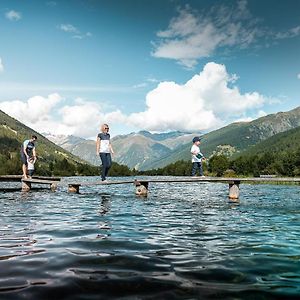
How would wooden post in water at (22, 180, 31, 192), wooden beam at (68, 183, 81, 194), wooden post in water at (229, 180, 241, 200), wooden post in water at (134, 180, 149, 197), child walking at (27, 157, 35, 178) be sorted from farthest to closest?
wooden post in water at (22, 180, 31, 192)
wooden beam at (68, 183, 81, 194)
child walking at (27, 157, 35, 178)
wooden post in water at (134, 180, 149, 197)
wooden post in water at (229, 180, 241, 200)

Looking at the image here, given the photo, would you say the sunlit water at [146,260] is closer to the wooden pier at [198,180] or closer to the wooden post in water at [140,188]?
the wooden pier at [198,180]

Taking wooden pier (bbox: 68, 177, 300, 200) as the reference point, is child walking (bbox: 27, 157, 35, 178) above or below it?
above

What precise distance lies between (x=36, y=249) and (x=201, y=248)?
352 cm

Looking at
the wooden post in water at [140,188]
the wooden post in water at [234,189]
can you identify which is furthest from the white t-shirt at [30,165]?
the wooden post in water at [234,189]

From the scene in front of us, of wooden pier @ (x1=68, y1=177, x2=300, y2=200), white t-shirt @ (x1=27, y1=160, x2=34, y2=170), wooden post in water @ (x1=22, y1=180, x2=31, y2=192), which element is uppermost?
white t-shirt @ (x1=27, y1=160, x2=34, y2=170)

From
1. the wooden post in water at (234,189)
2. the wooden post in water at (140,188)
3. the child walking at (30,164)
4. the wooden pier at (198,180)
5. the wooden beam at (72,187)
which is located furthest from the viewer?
the wooden beam at (72,187)

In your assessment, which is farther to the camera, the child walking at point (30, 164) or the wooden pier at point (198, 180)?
the child walking at point (30, 164)

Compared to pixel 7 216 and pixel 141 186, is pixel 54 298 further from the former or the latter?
pixel 141 186

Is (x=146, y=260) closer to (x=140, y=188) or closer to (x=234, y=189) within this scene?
(x=234, y=189)

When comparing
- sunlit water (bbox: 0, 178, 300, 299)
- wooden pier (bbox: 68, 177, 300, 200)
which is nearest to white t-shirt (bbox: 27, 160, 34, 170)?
wooden pier (bbox: 68, 177, 300, 200)

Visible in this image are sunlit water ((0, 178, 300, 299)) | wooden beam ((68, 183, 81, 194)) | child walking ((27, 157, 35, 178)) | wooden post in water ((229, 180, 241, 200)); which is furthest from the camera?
wooden beam ((68, 183, 81, 194))

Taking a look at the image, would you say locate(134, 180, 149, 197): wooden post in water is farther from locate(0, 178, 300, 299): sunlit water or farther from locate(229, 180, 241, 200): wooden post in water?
locate(0, 178, 300, 299): sunlit water

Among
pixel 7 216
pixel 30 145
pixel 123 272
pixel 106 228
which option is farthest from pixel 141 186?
pixel 123 272

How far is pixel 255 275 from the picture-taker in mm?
5859
